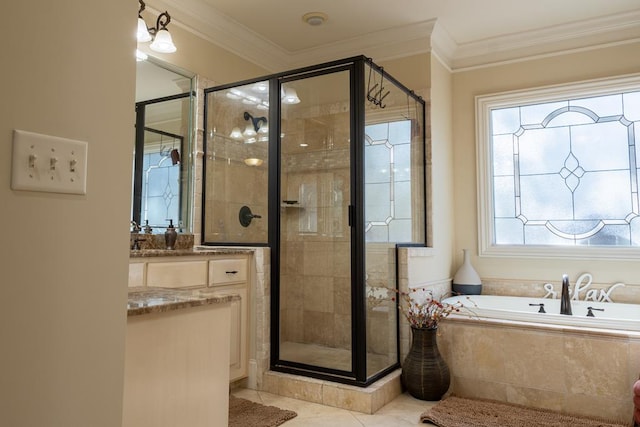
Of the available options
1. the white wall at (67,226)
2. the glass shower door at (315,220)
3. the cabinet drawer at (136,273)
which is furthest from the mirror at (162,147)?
the white wall at (67,226)

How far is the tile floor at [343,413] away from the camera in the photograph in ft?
8.27

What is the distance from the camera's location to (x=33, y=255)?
0.82 meters

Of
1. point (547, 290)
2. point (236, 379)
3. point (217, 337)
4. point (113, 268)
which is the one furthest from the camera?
point (547, 290)

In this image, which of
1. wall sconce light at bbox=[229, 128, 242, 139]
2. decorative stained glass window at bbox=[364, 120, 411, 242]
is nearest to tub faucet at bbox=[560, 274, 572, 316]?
decorative stained glass window at bbox=[364, 120, 411, 242]

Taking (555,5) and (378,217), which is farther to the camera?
(555,5)

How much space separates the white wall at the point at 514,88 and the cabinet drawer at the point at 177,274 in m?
2.24

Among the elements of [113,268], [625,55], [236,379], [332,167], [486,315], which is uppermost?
[625,55]

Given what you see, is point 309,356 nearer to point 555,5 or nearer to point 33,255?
point 33,255

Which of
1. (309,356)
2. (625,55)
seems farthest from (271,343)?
(625,55)

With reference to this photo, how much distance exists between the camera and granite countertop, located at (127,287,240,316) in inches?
44.7

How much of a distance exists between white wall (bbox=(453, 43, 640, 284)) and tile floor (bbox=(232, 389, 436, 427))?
151 cm

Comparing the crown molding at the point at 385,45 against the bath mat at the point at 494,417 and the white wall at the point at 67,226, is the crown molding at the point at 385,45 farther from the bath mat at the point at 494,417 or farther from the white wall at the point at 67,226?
the white wall at the point at 67,226

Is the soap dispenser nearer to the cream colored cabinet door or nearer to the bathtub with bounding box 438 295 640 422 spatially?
the cream colored cabinet door

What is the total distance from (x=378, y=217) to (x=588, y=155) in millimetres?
1854
